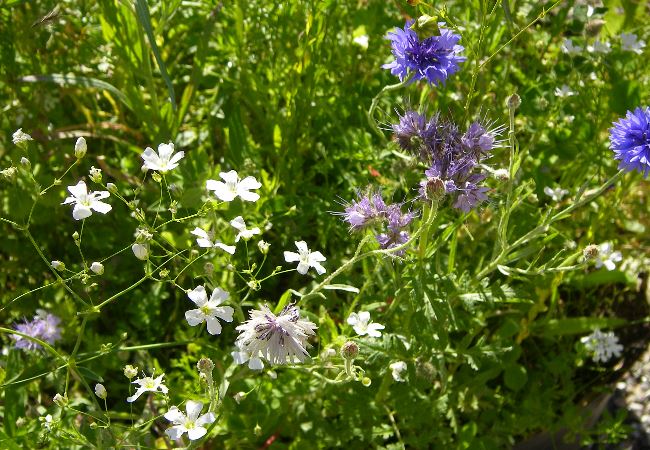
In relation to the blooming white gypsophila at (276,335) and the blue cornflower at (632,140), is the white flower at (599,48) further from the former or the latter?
the blooming white gypsophila at (276,335)

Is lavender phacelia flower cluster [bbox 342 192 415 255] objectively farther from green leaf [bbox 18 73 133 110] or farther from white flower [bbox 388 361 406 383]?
green leaf [bbox 18 73 133 110]

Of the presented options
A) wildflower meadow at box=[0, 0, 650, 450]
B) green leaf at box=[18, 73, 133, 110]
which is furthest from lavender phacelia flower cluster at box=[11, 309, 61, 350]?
green leaf at box=[18, 73, 133, 110]

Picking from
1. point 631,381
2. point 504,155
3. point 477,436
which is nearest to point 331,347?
point 477,436

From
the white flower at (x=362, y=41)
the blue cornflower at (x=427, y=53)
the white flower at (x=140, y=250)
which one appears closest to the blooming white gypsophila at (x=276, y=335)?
the white flower at (x=140, y=250)

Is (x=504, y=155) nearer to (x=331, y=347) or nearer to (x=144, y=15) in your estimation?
(x=331, y=347)

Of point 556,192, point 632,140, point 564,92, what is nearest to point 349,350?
point 632,140

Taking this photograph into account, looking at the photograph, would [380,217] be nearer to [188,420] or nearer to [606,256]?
[188,420]
